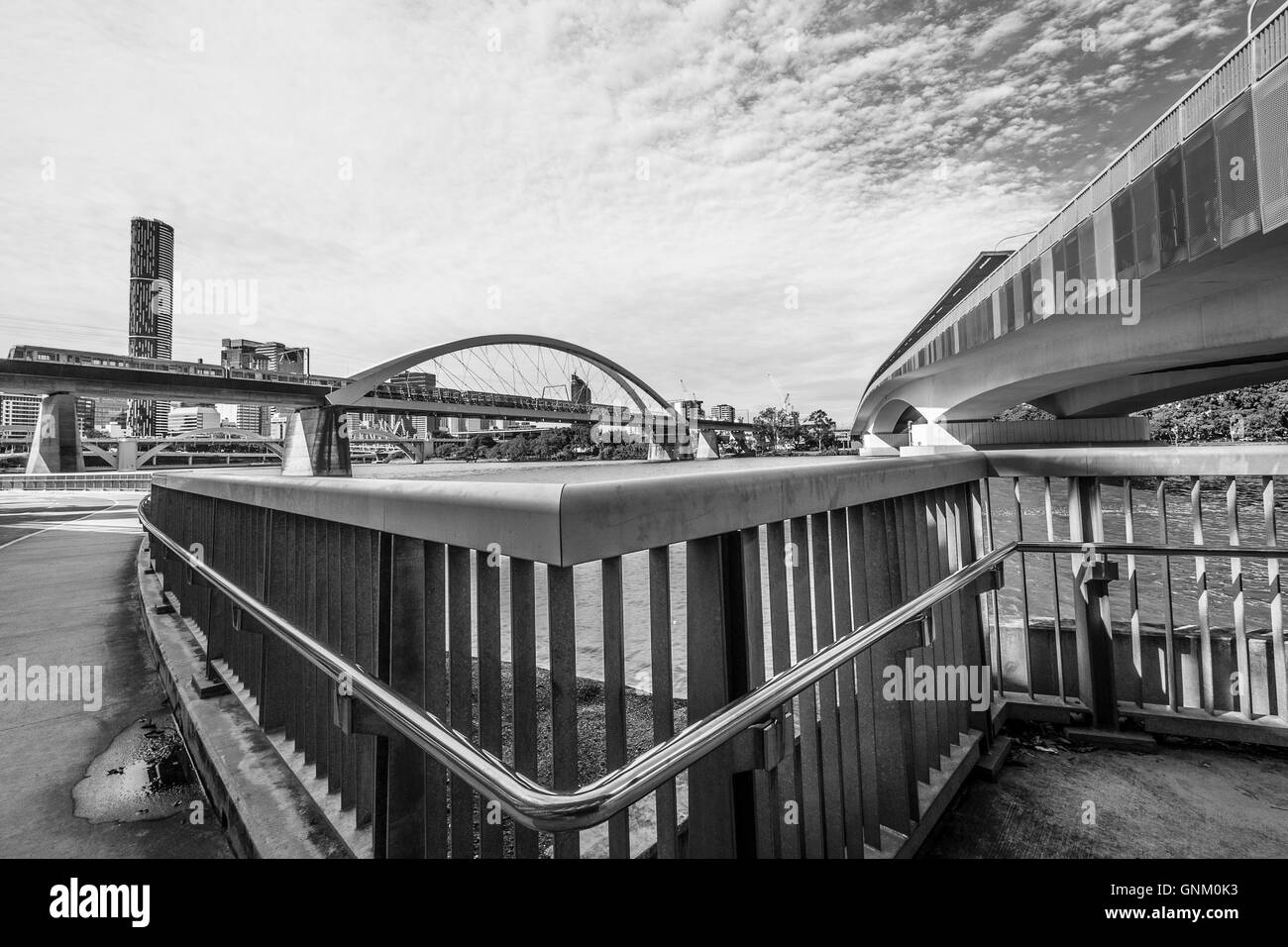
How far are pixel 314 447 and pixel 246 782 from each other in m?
24.7

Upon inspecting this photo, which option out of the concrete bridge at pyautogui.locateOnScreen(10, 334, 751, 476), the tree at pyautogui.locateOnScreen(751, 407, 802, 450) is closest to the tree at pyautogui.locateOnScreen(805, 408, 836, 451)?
the tree at pyautogui.locateOnScreen(751, 407, 802, 450)

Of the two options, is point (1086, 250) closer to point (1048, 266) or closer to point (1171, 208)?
point (1048, 266)

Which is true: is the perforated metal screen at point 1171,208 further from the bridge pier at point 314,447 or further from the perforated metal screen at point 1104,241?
the bridge pier at point 314,447

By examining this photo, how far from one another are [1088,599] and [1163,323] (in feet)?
59.5

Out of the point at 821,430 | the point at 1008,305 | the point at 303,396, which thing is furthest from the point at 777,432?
the point at 1008,305

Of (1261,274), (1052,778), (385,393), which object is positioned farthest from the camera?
(385,393)

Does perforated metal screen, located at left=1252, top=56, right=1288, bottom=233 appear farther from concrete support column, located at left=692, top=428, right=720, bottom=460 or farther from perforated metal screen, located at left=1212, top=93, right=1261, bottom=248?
concrete support column, located at left=692, top=428, right=720, bottom=460

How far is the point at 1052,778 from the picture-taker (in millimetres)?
2615

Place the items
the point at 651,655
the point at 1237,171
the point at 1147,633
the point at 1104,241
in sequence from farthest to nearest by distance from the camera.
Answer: the point at 1104,241 → the point at 1237,171 → the point at 1147,633 → the point at 651,655

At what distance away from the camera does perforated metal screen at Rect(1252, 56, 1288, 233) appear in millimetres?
A: 8727

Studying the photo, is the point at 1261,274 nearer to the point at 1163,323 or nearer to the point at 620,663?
the point at 1163,323

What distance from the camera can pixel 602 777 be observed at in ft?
3.98

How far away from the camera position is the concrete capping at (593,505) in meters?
1.09
